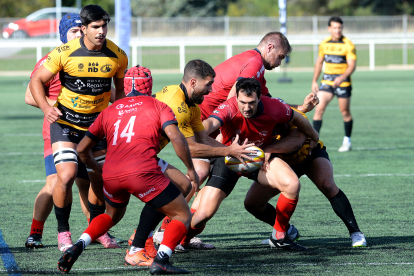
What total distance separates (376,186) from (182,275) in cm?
436

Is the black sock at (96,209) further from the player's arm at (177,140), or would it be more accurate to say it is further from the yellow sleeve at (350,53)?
the yellow sleeve at (350,53)

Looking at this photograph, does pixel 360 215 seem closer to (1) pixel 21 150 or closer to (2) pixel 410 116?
(1) pixel 21 150

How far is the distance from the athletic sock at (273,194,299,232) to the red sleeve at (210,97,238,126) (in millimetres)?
819

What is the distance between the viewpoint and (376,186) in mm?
8023

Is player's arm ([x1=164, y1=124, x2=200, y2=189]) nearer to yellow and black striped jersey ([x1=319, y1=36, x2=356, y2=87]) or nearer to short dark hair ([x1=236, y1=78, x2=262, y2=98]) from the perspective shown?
short dark hair ([x1=236, y1=78, x2=262, y2=98])

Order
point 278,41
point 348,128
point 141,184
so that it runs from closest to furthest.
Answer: point 141,184
point 278,41
point 348,128

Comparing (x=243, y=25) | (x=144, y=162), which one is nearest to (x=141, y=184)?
(x=144, y=162)

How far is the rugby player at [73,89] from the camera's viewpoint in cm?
512

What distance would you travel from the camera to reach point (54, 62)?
5.15 meters

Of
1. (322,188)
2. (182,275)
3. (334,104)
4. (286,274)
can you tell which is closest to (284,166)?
(322,188)

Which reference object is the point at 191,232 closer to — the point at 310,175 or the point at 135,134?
the point at 310,175

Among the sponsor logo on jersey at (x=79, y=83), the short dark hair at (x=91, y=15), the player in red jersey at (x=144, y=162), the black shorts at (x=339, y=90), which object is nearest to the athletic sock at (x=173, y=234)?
the player in red jersey at (x=144, y=162)

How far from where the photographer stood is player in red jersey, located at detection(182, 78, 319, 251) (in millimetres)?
5008

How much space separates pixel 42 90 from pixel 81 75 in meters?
0.36
